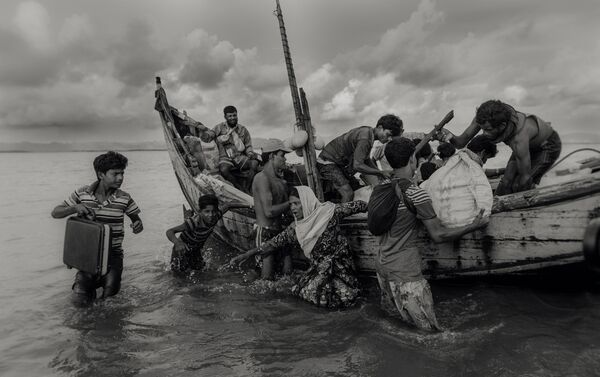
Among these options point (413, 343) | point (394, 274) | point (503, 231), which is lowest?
point (413, 343)

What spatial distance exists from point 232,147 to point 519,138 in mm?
5307

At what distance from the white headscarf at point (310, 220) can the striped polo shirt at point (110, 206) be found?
1892 millimetres

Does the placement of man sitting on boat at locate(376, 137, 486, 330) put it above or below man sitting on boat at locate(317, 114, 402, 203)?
below

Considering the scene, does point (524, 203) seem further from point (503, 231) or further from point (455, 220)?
point (455, 220)

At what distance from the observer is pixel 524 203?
381cm

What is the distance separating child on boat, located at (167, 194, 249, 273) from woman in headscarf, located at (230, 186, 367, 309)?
1.30 m

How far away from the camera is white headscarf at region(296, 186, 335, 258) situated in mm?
4500

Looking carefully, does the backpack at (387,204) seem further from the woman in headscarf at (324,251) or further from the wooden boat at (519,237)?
the wooden boat at (519,237)

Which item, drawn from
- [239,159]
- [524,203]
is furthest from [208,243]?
[524,203]

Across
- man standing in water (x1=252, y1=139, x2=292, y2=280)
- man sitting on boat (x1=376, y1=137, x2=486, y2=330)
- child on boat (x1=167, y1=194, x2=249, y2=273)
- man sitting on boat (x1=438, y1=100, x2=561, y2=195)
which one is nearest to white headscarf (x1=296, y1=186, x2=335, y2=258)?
man standing in water (x1=252, y1=139, x2=292, y2=280)

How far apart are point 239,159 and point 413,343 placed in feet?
17.2

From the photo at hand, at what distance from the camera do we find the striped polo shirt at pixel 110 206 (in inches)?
168

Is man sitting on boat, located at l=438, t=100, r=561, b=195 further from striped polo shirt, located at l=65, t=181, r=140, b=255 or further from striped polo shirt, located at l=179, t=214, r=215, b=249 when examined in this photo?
striped polo shirt, located at l=65, t=181, r=140, b=255

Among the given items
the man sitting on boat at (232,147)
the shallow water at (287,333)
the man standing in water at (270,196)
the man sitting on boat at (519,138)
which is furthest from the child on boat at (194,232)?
the man sitting on boat at (519,138)
